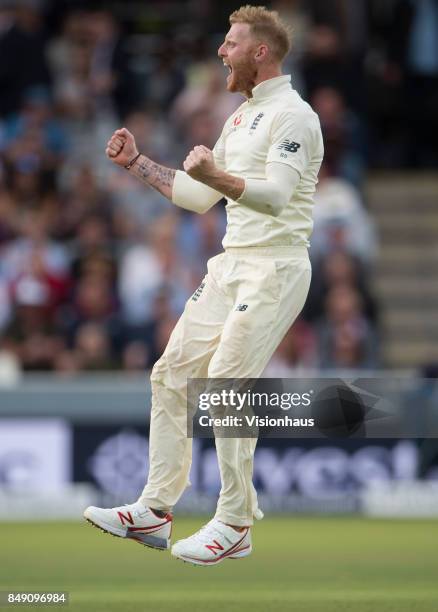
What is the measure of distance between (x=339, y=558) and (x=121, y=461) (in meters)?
3.07

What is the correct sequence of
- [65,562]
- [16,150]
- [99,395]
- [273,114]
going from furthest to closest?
[16,150], [99,395], [65,562], [273,114]

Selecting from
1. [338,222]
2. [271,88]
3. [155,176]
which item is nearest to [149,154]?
[338,222]

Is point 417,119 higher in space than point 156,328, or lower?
higher

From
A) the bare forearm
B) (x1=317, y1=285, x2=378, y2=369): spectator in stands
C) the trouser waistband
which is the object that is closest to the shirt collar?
the bare forearm

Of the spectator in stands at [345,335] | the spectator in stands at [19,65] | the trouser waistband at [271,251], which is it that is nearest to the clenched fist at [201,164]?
the trouser waistband at [271,251]

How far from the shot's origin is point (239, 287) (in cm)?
771

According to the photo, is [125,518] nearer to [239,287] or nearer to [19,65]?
[239,287]

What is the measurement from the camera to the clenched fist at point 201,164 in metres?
7.15

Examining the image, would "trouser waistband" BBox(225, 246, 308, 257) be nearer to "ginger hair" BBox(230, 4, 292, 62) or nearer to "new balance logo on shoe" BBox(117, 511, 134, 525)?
"ginger hair" BBox(230, 4, 292, 62)

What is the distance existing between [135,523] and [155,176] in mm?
1756

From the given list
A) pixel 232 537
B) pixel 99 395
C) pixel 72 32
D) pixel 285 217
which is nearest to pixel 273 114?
pixel 285 217

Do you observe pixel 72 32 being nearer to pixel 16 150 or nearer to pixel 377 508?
pixel 16 150

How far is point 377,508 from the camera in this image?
13375 millimetres

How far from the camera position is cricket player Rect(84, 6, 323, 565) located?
25.0ft
